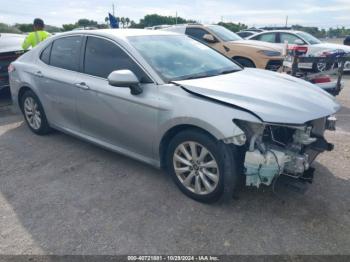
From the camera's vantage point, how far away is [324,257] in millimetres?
2480

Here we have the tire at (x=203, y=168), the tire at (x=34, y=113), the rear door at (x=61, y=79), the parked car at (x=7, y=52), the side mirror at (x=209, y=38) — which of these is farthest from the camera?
the side mirror at (x=209, y=38)

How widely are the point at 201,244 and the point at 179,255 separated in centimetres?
22

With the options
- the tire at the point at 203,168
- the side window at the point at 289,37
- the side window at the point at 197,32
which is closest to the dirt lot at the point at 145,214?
the tire at the point at 203,168

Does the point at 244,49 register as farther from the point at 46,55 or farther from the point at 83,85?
the point at 83,85

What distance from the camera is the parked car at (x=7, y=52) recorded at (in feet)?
22.1

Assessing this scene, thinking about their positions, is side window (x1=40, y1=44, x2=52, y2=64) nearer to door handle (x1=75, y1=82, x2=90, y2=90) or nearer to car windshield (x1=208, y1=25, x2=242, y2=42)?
door handle (x1=75, y1=82, x2=90, y2=90)

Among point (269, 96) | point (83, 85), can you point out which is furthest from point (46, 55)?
point (269, 96)

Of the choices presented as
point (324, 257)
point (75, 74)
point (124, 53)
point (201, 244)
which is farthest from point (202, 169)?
point (75, 74)

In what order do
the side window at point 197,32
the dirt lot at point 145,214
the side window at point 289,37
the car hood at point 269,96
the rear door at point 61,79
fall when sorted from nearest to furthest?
the dirt lot at point 145,214 → the car hood at point 269,96 → the rear door at point 61,79 → the side window at point 197,32 → the side window at point 289,37

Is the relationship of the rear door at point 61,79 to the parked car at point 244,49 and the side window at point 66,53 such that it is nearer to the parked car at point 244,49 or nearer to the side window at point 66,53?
the side window at point 66,53

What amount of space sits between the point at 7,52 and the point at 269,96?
609 cm

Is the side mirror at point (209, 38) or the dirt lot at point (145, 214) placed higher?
the side mirror at point (209, 38)

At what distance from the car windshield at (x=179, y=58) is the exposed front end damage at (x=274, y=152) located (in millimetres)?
984

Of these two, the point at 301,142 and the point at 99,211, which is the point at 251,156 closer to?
the point at 301,142
